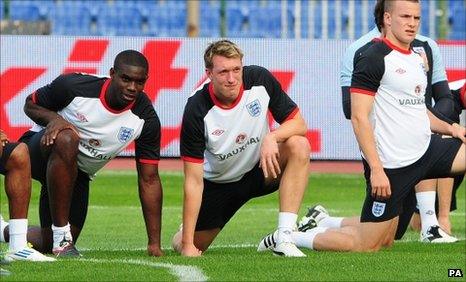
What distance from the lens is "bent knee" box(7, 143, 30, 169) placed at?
8.43 meters

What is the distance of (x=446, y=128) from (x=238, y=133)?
1531mm

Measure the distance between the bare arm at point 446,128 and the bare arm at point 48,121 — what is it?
2540mm

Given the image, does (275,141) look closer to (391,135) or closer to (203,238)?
(391,135)

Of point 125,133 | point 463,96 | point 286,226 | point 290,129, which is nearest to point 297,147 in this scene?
point 290,129

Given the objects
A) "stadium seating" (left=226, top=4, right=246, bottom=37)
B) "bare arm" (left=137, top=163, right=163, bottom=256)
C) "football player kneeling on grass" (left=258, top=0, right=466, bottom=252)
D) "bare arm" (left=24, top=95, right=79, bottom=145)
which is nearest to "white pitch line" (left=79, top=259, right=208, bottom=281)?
"bare arm" (left=137, top=163, right=163, bottom=256)

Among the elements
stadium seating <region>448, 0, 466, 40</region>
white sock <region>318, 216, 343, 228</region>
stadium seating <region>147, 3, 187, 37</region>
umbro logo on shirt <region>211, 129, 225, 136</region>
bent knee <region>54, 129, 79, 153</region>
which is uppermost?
bent knee <region>54, 129, 79, 153</region>

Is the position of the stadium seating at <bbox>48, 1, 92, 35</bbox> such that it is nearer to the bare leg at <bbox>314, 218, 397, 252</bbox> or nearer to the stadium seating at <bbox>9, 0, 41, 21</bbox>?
the stadium seating at <bbox>9, 0, 41, 21</bbox>

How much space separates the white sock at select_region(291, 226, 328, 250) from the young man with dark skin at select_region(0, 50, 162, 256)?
110 centimetres

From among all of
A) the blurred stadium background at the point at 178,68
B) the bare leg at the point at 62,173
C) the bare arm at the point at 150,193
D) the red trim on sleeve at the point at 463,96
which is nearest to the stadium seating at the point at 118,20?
the blurred stadium background at the point at 178,68

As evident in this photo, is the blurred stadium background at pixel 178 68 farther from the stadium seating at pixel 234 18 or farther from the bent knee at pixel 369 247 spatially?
the bent knee at pixel 369 247

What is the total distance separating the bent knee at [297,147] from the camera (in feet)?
29.7

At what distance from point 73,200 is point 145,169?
0.82 metres

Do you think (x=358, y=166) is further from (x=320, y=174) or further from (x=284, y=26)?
(x=284, y=26)

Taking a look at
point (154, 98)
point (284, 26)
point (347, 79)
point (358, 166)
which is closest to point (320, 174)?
point (358, 166)
